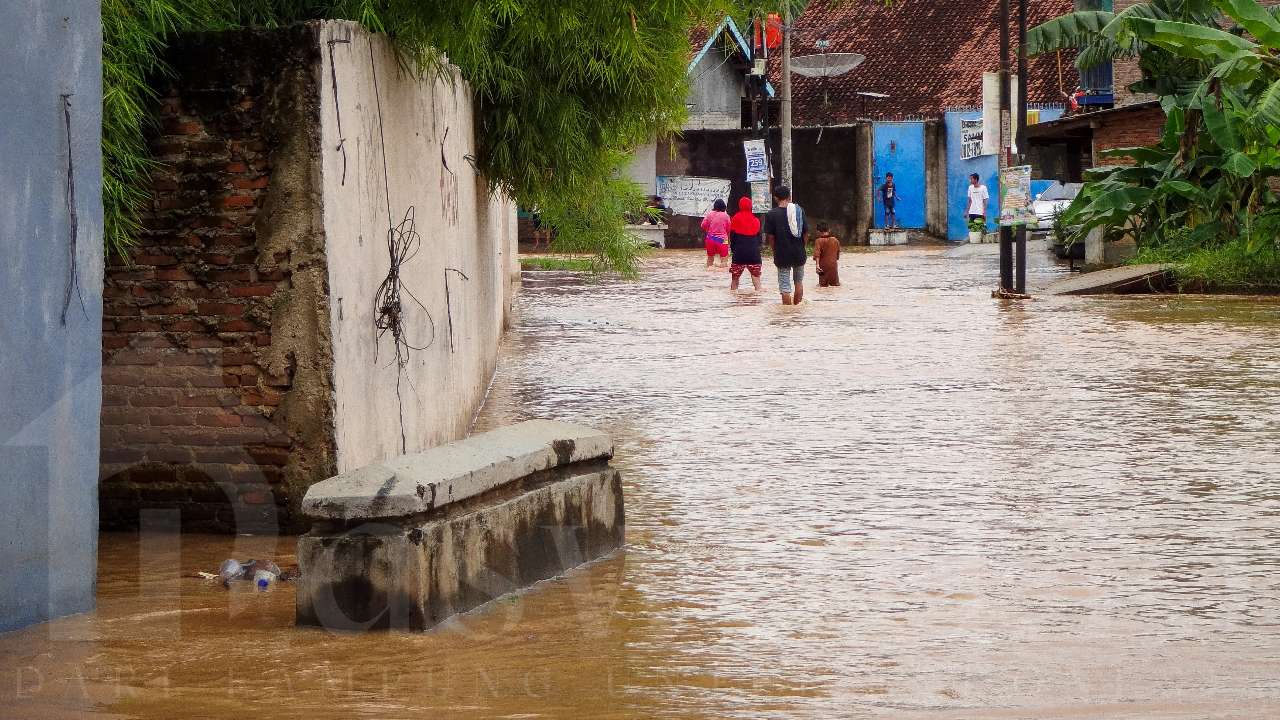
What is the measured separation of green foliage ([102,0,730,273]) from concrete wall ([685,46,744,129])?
29.1m

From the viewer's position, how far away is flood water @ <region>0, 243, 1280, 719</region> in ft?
17.4

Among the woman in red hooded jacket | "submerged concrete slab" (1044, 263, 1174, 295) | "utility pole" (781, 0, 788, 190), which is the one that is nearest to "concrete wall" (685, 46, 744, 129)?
"utility pole" (781, 0, 788, 190)

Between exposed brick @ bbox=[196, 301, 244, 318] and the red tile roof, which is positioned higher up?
the red tile roof

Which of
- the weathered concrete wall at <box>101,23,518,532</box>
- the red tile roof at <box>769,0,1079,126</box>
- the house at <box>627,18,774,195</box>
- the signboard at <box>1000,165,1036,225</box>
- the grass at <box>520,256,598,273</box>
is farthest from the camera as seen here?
the red tile roof at <box>769,0,1079,126</box>

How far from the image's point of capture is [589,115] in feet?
44.2

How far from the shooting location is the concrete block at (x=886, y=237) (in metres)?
46.3

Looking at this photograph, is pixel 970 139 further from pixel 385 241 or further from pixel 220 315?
pixel 220 315

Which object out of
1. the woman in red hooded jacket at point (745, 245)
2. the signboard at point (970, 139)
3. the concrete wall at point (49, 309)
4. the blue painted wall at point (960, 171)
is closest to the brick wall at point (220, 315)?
the concrete wall at point (49, 309)

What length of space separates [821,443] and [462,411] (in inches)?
94.6

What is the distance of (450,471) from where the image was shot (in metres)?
6.48

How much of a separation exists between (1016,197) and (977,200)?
69.3 feet

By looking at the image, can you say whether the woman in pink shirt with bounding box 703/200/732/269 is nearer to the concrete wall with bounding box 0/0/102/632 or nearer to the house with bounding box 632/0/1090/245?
the house with bounding box 632/0/1090/245

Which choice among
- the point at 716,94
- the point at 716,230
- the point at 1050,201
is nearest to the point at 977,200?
the point at 1050,201

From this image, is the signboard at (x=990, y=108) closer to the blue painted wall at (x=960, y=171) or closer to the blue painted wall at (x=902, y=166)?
the blue painted wall at (x=960, y=171)
